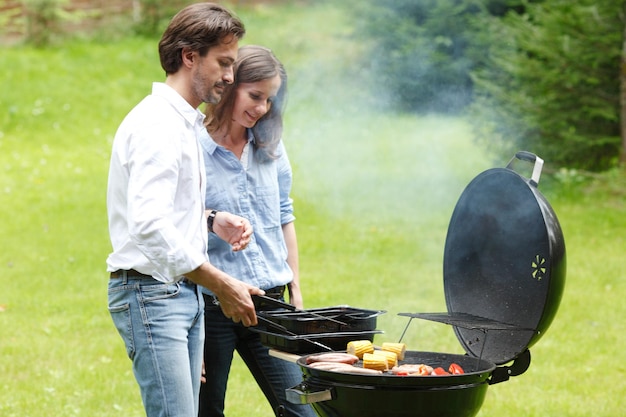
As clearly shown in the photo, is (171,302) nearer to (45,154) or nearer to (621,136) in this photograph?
(621,136)

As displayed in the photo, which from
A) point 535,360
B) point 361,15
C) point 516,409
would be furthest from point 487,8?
point 516,409

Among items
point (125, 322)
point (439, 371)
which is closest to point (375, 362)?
point (439, 371)

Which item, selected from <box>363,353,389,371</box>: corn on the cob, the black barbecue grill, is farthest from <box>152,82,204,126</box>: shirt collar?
<box>363,353,389,371</box>: corn on the cob

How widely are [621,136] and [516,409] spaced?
6413 mm

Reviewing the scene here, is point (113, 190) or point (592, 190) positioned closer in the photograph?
point (113, 190)

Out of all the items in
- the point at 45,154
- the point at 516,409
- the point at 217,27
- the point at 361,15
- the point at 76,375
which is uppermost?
the point at 217,27

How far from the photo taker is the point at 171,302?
270 cm

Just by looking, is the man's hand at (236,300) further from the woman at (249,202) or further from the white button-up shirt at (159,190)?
the woman at (249,202)

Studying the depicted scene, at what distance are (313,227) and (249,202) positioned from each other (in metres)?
6.17

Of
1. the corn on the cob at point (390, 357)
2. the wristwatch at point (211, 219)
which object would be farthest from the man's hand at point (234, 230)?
the corn on the cob at point (390, 357)

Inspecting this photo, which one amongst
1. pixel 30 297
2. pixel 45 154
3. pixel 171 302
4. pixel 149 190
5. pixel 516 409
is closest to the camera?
pixel 149 190

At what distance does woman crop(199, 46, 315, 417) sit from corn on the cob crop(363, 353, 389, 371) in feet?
2.09

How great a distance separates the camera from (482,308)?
3309 mm

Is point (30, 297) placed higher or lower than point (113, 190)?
lower
